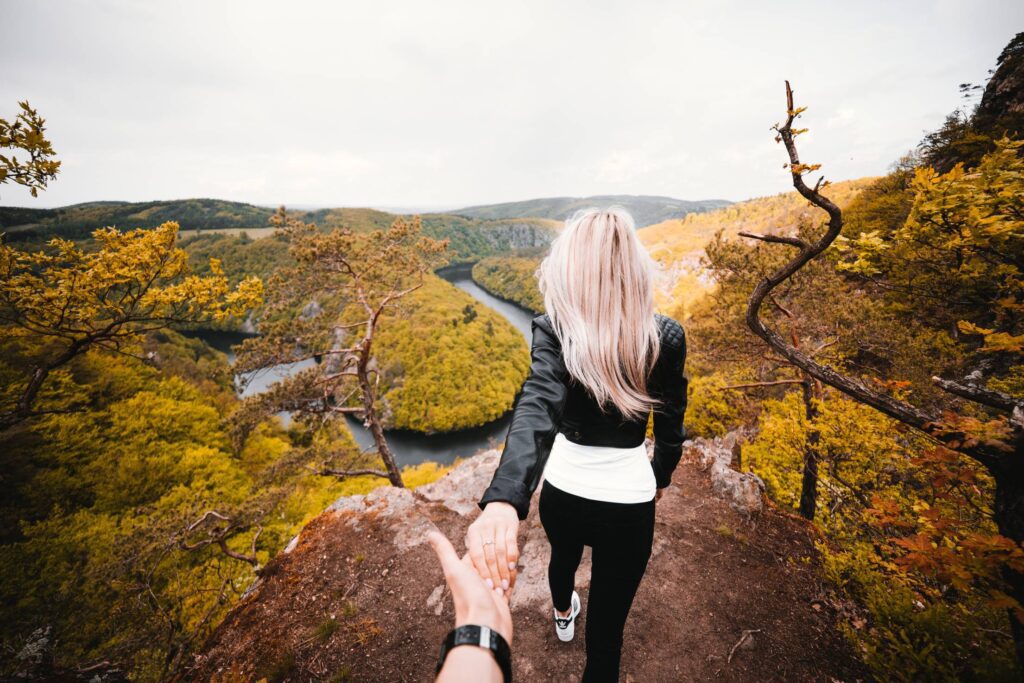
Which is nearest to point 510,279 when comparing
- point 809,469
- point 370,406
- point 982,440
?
point 370,406

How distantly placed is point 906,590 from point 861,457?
2760 millimetres

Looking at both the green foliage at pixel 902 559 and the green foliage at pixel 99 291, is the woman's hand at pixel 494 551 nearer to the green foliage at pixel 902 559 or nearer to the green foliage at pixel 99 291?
the green foliage at pixel 902 559

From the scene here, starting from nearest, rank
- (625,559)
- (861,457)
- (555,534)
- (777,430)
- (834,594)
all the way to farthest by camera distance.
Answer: (625,559) → (555,534) → (834,594) → (861,457) → (777,430)

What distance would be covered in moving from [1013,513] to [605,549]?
2396mm

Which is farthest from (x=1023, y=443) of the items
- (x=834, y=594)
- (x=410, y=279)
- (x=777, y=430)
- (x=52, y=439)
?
(x=52, y=439)

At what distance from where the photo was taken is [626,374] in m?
1.63

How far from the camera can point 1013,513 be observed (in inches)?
78.4

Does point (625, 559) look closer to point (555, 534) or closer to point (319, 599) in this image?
point (555, 534)

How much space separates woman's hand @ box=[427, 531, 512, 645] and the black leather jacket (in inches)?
8.0

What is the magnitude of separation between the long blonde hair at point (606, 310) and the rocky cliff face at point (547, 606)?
11.5 ft

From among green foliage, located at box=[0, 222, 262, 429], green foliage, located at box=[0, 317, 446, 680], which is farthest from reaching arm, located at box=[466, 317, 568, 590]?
green foliage, located at box=[0, 317, 446, 680]

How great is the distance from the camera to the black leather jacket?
1227 millimetres

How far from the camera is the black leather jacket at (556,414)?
123cm

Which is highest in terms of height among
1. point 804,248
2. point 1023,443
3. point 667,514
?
point 804,248
